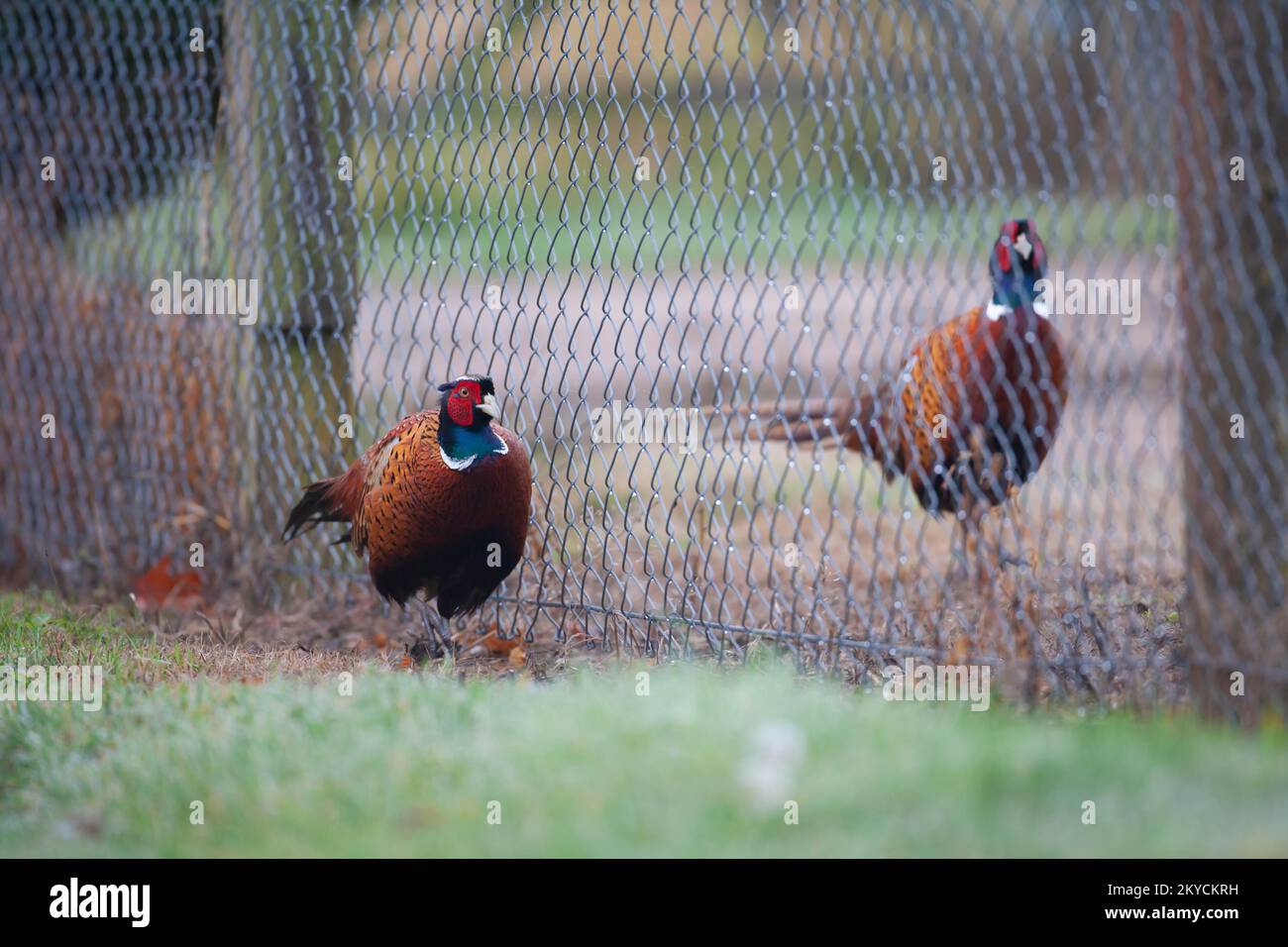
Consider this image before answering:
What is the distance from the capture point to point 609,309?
16.3ft

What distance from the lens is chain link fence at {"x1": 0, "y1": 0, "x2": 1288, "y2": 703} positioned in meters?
2.97

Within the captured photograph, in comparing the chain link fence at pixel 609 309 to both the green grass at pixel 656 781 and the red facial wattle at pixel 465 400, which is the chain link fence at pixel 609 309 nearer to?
the red facial wattle at pixel 465 400

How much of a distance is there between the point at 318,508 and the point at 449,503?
890 millimetres

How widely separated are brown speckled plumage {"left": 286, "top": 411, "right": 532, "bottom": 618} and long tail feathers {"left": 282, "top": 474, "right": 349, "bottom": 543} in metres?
0.26

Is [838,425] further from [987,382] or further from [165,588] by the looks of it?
[165,588]

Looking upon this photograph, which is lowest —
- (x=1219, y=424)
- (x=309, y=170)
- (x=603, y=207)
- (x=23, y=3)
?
(x=1219, y=424)

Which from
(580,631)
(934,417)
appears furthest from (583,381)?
(934,417)

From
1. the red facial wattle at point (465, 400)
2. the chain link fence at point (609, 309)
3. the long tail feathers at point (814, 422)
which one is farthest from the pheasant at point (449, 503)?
the long tail feathers at point (814, 422)

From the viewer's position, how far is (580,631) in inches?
173

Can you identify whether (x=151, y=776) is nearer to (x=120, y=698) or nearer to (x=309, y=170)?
(x=120, y=698)

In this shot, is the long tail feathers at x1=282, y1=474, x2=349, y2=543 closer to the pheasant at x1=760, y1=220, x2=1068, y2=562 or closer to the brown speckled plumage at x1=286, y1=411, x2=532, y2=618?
the brown speckled plumage at x1=286, y1=411, x2=532, y2=618

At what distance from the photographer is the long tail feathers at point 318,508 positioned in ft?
15.7

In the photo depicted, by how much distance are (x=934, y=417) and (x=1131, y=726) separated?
1.89 m

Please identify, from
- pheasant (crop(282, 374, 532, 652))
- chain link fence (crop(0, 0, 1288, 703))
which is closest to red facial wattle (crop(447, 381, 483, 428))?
pheasant (crop(282, 374, 532, 652))
